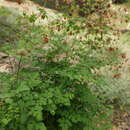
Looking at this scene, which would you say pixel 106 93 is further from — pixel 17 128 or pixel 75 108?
pixel 17 128

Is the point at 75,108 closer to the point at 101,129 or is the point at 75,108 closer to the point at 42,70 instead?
the point at 101,129

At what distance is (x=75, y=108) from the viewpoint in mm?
2473

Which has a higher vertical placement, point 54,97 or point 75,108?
point 54,97

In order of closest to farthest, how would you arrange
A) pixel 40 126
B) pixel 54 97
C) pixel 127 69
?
pixel 40 126 → pixel 54 97 → pixel 127 69

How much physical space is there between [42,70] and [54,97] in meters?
0.48

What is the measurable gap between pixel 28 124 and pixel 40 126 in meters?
0.12

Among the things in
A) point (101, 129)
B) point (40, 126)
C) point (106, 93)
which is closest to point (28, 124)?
point (40, 126)

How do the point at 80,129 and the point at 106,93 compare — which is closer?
the point at 80,129

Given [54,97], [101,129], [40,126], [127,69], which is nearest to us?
[40,126]

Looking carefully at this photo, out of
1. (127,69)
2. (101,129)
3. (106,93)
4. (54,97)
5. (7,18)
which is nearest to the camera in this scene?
(54,97)

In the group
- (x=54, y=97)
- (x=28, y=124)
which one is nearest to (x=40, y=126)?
(x=28, y=124)

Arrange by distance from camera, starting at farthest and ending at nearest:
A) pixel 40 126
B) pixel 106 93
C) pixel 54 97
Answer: pixel 106 93
pixel 54 97
pixel 40 126

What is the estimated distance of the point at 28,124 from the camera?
197 centimetres

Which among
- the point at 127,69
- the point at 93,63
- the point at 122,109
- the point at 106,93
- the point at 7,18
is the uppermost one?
the point at 7,18
